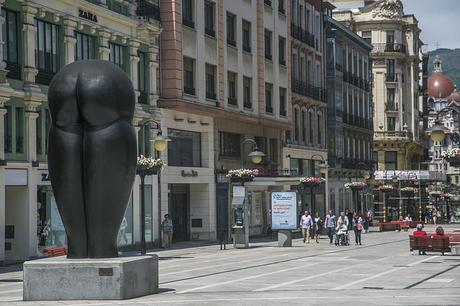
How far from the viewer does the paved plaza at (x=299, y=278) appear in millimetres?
18531

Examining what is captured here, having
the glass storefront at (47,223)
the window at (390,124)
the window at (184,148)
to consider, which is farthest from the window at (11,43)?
the window at (390,124)

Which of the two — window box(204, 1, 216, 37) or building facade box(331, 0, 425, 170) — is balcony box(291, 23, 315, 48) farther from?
building facade box(331, 0, 425, 170)

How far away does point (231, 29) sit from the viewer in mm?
→ 57000

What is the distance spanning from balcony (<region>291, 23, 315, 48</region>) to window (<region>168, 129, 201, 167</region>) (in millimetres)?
18239

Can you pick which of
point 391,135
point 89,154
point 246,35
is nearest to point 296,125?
point 246,35

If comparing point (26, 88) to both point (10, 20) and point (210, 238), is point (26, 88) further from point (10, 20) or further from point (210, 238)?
point (210, 238)

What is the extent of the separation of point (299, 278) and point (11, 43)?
16.5m

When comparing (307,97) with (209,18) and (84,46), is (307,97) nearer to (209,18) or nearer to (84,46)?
(209,18)

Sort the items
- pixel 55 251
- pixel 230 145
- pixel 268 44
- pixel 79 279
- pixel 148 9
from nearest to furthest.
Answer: pixel 79 279, pixel 55 251, pixel 148 9, pixel 230 145, pixel 268 44

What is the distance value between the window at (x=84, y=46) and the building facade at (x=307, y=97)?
26491 millimetres

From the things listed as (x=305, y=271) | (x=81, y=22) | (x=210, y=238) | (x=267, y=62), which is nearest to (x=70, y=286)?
(x=305, y=271)

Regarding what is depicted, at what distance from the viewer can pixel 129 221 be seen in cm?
4428

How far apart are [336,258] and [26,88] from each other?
1334 centimetres

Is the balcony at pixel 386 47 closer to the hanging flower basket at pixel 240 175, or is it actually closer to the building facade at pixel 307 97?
the building facade at pixel 307 97
